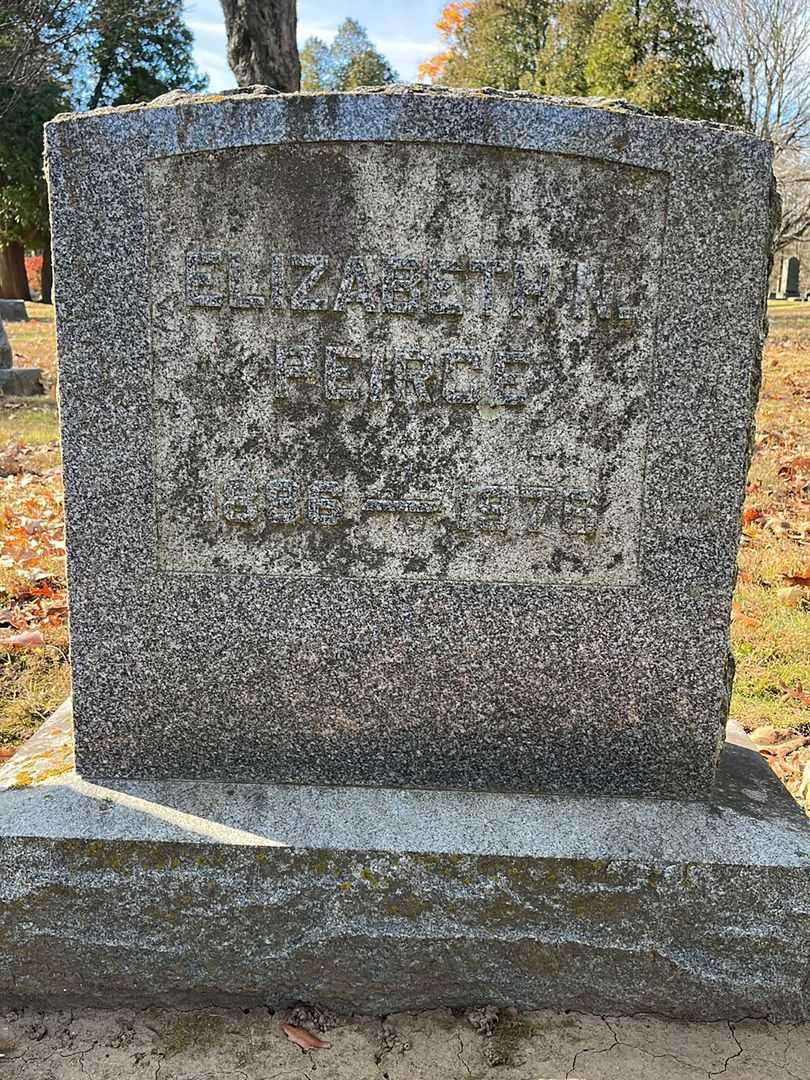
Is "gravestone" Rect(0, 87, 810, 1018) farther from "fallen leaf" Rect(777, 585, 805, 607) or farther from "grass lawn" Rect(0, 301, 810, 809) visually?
"fallen leaf" Rect(777, 585, 805, 607)

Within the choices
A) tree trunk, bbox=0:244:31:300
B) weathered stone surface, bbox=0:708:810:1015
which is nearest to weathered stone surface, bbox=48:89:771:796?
weathered stone surface, bbox=0:708:810:1015

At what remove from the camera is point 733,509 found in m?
2.05

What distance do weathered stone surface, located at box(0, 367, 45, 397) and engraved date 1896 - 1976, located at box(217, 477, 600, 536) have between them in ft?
29.6

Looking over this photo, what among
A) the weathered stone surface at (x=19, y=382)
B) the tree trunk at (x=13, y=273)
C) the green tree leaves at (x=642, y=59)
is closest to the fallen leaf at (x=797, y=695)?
the weathered stone surface at (x=19, y=382)

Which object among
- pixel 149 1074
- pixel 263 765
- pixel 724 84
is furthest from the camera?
pixel 724 84

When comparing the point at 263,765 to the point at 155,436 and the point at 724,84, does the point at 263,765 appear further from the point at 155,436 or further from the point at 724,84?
the point at 724,84

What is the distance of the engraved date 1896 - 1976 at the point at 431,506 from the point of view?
2.08 metres

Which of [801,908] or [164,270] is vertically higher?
[164,270]

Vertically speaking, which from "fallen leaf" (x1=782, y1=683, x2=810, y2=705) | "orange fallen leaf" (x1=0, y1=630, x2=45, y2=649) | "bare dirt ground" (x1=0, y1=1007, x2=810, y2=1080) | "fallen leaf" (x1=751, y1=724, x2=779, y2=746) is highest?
"orange fallen leaf" (x1=0, y1=630, x2=45, y2=649)

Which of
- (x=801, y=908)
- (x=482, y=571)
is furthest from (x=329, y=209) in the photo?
(x=801, y=908)

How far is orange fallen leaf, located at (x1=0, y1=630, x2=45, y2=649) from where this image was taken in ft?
11.6

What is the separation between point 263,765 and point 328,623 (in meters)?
0.39

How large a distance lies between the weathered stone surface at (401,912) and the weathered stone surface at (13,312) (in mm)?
16698

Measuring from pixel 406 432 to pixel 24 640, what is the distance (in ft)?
7.24
